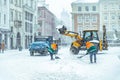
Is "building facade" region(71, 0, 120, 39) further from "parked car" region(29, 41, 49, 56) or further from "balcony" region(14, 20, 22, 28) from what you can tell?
"parked car" region(29, 41, 49, 56)

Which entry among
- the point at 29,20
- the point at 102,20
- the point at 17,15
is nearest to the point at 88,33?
the point at 17,15

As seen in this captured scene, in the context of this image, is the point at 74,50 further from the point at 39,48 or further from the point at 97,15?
the point at 97,15

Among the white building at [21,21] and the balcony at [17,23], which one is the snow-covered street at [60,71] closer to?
the white building at [21,21]

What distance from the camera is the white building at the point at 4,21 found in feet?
163

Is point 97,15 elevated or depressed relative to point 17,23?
elevated

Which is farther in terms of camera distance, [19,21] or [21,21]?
[21,21]

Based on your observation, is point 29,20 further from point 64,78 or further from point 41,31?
point 64,78

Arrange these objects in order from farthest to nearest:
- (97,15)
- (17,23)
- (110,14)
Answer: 1. (97,15)
2. (110,14)
3. (17,23)

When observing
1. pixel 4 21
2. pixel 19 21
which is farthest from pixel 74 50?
pixel 19 21

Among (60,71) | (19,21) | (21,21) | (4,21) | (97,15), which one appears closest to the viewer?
(60,71)

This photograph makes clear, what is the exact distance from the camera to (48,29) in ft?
343

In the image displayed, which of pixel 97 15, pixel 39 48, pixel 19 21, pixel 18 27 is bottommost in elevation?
pixel 39 48

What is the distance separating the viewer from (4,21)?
5138 cm

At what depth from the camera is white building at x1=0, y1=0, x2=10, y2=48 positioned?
49597mm
